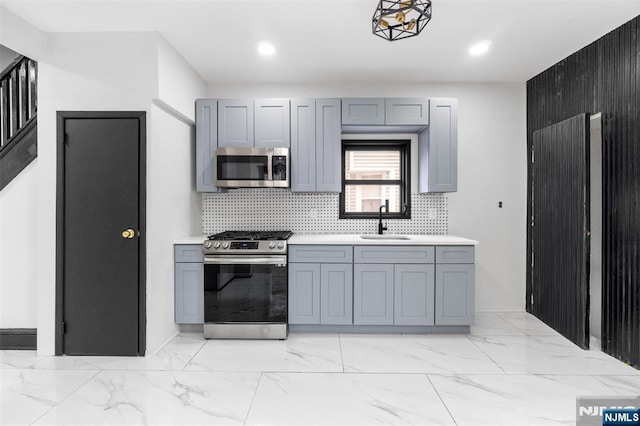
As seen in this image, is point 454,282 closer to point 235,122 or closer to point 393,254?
point 393,254

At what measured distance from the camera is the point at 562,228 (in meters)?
3.54

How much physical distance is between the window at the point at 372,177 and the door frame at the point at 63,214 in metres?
2.13

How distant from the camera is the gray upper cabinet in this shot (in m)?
3.96

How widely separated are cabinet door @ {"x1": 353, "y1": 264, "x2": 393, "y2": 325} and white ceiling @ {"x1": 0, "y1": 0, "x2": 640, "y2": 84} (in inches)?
78.9

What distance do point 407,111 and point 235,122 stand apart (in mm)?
1771

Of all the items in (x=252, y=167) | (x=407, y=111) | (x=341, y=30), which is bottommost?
(x=252, y=167)

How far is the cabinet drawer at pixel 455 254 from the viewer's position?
143 inches

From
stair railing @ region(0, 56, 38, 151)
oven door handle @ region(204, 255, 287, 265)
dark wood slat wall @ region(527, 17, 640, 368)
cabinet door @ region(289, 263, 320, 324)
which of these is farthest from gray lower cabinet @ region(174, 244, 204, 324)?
dark wood slat wall @ region(527, 17, 640, 368)

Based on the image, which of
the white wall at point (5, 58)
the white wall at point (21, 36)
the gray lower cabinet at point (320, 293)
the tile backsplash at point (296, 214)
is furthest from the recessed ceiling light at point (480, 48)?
the white wall at point (5, 58)

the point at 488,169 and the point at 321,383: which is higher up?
the point at 488,169

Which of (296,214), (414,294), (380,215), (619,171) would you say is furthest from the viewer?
(296,214)

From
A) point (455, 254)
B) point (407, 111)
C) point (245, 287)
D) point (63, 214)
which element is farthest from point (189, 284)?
point (407, 111)

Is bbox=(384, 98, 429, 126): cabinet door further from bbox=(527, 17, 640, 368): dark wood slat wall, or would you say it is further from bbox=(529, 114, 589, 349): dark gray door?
bbox=(527, 17, 640, 368): dark wood slat wall

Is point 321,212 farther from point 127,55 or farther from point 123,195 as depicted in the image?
point 127,55
